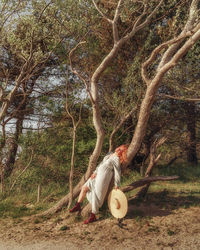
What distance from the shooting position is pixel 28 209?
8.59 meters

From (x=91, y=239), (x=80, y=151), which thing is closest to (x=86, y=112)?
(x=80, y=151)

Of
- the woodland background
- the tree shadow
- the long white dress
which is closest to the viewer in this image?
the long white dress

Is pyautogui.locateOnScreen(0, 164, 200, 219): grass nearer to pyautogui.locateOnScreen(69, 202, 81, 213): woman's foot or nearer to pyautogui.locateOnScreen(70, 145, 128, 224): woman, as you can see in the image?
pyautogui.locateOnScreen(69, 202, 81, 213): woman's foot

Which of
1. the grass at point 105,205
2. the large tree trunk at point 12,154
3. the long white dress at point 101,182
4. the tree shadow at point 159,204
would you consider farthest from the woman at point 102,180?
the large tree trunk at point 12,154

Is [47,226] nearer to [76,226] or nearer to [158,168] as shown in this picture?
[76,226]

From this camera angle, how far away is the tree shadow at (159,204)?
7084 millimetres

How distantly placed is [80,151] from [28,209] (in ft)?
12.1

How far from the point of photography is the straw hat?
5867 millimetres

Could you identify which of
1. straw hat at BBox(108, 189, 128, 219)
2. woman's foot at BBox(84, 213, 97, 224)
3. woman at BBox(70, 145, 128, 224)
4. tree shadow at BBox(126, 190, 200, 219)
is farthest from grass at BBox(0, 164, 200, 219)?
straw hat at BBox(108, 189, 128, 219)

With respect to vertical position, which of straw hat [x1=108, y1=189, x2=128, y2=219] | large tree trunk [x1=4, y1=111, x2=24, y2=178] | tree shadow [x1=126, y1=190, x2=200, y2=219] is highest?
large tree trunk [x1=4, y1=111, x2=24, y2=178]

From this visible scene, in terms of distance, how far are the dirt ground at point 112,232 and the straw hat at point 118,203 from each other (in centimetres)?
55

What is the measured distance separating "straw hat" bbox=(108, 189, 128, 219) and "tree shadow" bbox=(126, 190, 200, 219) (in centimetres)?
109

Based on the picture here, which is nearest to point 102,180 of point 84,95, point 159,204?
point 159,204

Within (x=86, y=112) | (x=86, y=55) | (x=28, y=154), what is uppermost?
(x=86, y=55)
